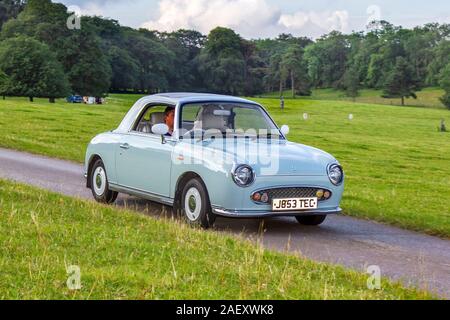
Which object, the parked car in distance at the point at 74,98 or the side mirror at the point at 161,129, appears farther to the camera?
the parked car in distance at the point at 74,98

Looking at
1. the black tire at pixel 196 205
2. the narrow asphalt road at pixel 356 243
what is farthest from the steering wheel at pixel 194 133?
the narrow asphalt road at pixel 356 243

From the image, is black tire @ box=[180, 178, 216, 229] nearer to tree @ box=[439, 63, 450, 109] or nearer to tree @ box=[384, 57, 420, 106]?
tree @ box=[439, 63, 450, 109]

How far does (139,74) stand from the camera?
116 m

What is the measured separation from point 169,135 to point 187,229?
7.22ft

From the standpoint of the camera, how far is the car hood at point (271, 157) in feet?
30.2

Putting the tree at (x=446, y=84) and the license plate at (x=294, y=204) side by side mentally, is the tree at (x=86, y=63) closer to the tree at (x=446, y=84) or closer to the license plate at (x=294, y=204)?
the tree at (x=446, y=84)

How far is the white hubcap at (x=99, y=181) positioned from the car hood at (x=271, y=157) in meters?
2.40

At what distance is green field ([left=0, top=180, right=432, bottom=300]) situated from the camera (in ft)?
18.7

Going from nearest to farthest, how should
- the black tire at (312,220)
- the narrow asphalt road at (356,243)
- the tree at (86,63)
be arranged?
the narrow asphalt road at (356,243) → the black tire at (312,220) → the tree at (86,63)

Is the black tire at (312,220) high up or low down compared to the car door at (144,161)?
down

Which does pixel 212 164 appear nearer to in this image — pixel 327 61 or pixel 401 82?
pixel 401 82

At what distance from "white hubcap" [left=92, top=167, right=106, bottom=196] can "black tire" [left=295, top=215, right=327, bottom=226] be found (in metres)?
3.28
